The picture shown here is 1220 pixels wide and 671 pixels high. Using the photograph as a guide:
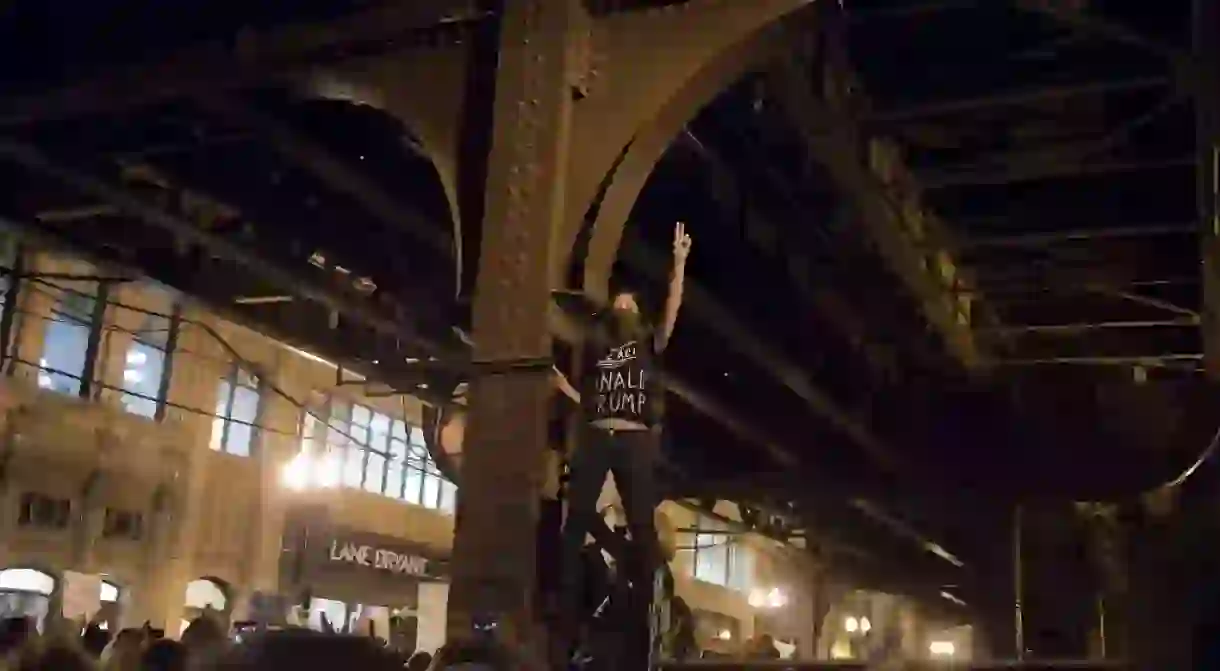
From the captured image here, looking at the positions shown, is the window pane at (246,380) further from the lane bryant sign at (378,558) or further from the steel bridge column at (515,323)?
the steel bridge column at (515,323)

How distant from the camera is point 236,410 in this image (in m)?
23.8

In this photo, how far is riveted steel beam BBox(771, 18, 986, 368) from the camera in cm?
757

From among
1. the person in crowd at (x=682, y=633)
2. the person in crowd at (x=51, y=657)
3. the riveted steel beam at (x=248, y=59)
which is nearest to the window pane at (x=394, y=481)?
the person in crowd at (x=682, y=633)

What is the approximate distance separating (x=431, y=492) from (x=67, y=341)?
11.2 metres

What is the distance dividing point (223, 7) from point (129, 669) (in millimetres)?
3835

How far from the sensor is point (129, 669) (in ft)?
21.8

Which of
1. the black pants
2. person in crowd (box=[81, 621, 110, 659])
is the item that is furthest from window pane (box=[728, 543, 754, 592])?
the black pants

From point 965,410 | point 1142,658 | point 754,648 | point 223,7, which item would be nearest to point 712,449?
point 754,648

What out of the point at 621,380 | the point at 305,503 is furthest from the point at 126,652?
the point at 305,503

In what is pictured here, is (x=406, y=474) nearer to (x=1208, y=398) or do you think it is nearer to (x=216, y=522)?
(x=216, y=522)

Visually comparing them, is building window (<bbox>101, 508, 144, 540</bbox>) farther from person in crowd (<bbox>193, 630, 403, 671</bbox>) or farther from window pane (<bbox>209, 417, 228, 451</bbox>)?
person in crowd (<bbox>193, 630, 403, 671</bbox>)

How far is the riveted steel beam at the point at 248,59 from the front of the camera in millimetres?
6398

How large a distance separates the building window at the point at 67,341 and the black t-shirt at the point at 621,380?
16.2 meters

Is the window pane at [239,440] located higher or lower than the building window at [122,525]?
higher
